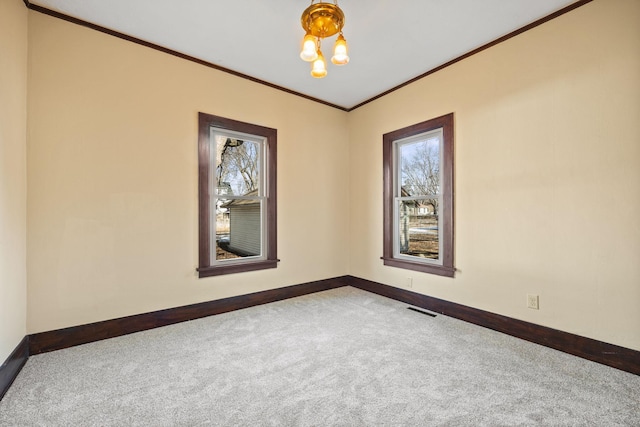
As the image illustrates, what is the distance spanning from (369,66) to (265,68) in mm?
1185

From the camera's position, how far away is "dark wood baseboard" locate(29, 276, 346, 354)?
236cm

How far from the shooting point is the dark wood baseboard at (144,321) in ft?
7.75

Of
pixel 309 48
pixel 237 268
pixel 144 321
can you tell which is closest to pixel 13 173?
pixel 144 321

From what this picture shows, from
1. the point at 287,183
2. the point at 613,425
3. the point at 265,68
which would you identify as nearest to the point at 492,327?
the point at 613,425

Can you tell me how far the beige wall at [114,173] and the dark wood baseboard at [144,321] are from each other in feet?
0.21

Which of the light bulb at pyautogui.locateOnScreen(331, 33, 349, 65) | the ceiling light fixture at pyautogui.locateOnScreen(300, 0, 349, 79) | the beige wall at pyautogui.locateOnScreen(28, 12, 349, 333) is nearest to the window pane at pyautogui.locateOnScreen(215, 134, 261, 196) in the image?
the beige wall at pyautogui.locateOnScreen(28, 12, 349, 333)

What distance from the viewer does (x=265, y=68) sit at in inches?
131

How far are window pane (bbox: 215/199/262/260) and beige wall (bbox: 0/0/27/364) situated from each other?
5.17 ft

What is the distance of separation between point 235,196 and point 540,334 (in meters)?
3.29

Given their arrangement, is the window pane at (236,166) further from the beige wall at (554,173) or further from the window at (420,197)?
the beige wall at (554,173)

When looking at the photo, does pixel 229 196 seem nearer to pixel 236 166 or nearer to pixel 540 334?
pixel 236 166

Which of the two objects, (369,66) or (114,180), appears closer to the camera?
(114,180)

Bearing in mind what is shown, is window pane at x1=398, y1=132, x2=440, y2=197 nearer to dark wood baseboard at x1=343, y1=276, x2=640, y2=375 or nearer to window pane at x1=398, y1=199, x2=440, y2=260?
window pane at x1=398, y1=199, x2=440, y2=260

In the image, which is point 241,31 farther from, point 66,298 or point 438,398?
point 438,398
